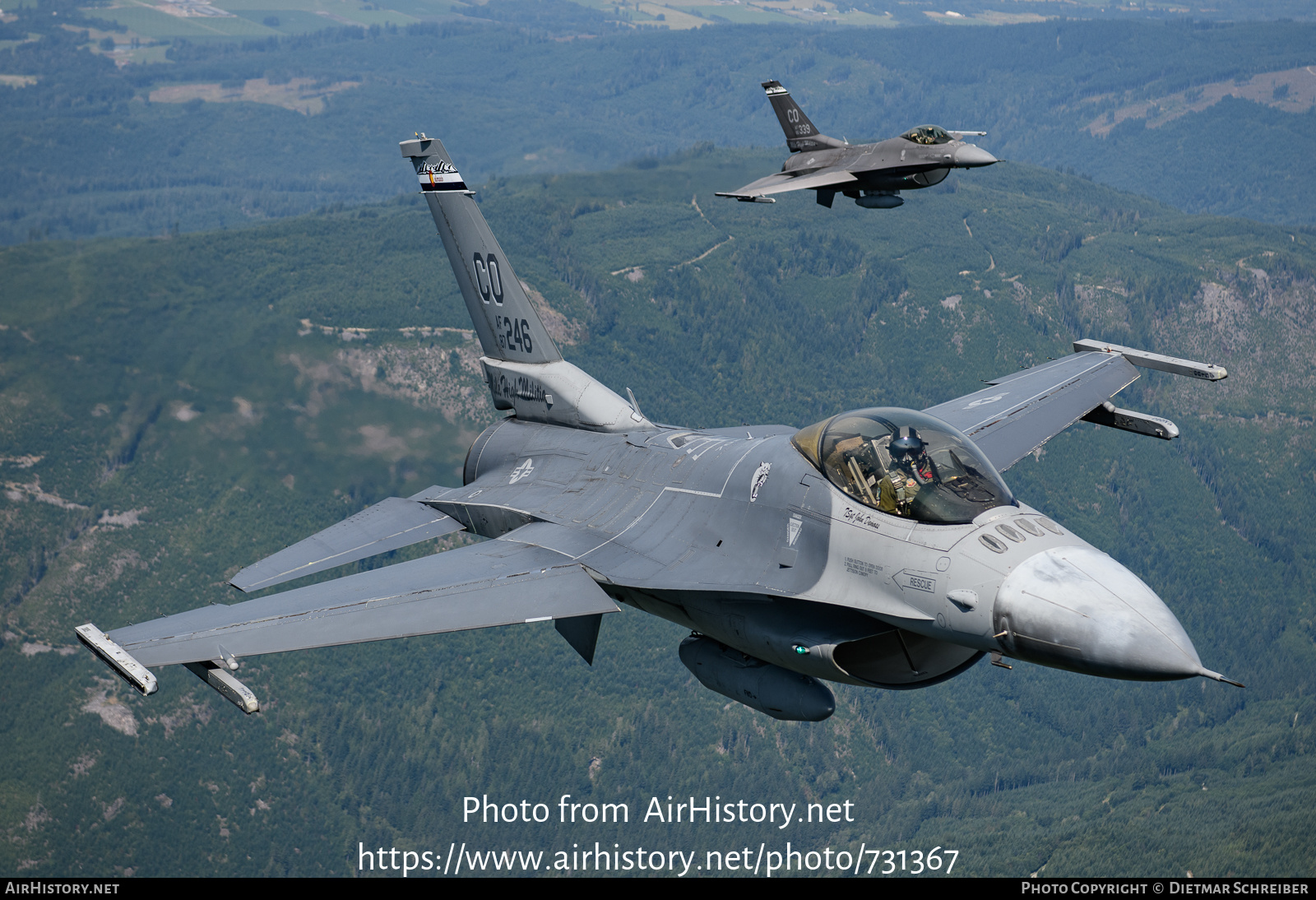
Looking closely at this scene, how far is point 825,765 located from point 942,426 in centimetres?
18279

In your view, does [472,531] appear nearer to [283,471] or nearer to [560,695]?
[283,471]

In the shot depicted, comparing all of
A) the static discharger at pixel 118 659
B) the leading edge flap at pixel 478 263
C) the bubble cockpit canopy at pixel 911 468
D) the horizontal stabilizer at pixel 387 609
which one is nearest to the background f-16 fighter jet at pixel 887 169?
the leading edge flap at pixel 478 263

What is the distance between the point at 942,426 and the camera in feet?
67.2

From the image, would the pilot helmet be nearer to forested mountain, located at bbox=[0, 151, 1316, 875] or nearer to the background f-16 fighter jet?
the background f-16 fighter jet

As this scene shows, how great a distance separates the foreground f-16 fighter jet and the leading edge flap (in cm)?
263

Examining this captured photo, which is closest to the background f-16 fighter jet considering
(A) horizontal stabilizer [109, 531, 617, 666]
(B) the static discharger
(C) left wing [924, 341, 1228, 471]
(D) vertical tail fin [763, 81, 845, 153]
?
(D) vertical tail fin [763, 81, 845, 153]

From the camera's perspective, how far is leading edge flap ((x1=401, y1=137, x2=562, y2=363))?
3127cm

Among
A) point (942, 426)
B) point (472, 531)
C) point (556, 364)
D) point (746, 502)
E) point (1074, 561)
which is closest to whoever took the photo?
point (1074, 561)

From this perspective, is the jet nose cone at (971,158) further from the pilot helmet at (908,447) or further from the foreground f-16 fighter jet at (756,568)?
the pilot helmet at (908,447)

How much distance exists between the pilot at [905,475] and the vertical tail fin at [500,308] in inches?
450

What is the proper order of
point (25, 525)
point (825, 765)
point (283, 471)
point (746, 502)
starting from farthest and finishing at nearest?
point (825, 765) < point (25, 525) < point (283, 471) < point (746, 502)

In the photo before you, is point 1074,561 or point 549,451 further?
point 549,451

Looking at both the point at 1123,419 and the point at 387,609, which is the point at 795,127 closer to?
the point at 1123,419
